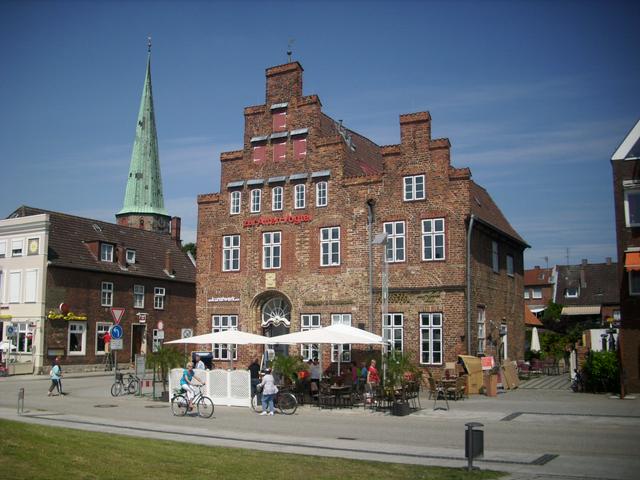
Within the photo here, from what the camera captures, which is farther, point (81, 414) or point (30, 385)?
point (30, 385)

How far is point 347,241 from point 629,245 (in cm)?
1238

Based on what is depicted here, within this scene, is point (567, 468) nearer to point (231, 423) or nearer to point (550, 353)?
point (231, 423)

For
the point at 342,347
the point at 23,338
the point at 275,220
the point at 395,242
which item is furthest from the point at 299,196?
the point at 23,338

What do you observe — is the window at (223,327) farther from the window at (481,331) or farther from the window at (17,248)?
the window at (17,248)

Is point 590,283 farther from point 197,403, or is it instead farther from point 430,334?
point 197,403

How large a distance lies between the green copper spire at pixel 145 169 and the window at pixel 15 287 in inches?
1497

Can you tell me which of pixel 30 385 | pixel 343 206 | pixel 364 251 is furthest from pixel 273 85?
pixel 30 385

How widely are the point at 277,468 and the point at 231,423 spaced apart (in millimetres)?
8401

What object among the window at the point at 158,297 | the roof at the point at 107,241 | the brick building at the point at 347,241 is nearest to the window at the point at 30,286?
the roof at the point at 107,241

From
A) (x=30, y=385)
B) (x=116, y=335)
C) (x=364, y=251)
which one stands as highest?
(x=364, y=251)

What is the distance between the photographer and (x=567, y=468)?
12.5 meters

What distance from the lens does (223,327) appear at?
35.8 meters

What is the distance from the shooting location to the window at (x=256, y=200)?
35.6m

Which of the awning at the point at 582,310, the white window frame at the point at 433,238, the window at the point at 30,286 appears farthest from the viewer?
the awning at the point at 582,310
